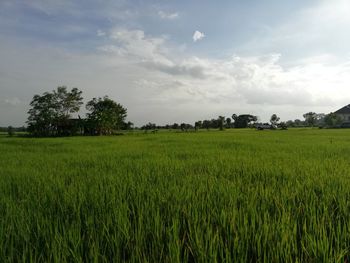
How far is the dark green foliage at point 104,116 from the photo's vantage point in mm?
35531

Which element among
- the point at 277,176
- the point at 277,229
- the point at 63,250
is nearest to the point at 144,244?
the point at 63,250

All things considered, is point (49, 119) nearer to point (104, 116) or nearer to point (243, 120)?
point (104, 116)

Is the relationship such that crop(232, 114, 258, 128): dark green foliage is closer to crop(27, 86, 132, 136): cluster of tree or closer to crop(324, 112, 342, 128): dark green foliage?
crop(324, 112, 342, 128): dark green foliage

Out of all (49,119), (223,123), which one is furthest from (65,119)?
(223,123)

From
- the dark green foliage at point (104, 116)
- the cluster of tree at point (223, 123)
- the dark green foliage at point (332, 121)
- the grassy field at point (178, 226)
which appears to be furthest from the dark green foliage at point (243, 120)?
the grassy field at point (178, 226)

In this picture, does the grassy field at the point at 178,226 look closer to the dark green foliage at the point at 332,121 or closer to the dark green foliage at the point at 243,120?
the dark green foliage at the point at 332,121

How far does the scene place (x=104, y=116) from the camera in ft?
118

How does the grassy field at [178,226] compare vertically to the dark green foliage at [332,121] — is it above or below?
below

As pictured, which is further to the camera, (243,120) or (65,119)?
(243,120)

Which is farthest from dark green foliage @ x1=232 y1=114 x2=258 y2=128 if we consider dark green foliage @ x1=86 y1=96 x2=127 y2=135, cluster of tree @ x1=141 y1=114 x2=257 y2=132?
dark green foliage @ x1=86 y1=96 x2=127 y2=135

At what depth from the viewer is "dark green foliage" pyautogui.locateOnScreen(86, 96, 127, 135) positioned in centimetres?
3553

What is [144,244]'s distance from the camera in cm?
162

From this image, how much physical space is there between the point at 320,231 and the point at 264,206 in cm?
64

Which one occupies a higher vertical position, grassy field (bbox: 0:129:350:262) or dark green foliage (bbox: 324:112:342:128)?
A: dark green foliage (bbox: 324:112:342:128)
